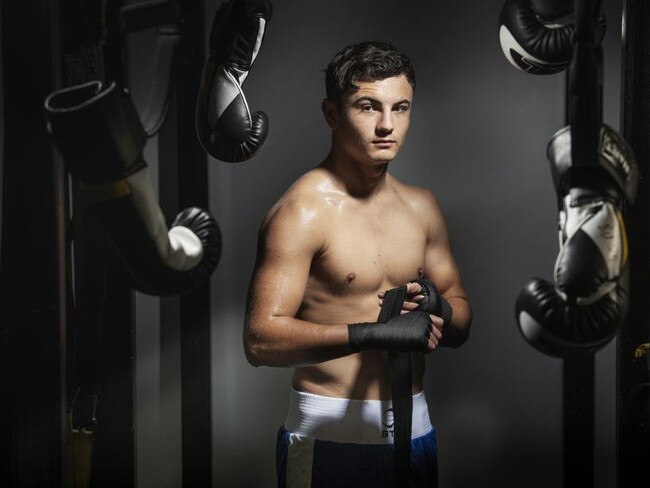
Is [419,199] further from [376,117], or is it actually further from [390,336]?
[390,336]

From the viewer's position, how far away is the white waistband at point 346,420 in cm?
168

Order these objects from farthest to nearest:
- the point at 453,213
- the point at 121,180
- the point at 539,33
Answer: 1. the point at 453,213
2. the point at 539,33
3. the point at 121,180

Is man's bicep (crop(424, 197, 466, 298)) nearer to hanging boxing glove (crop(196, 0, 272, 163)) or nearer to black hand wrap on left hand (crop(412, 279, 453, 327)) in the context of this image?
black hand wrap on left hand (crop(412, 279, 453, 327))

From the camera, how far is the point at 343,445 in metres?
1.68

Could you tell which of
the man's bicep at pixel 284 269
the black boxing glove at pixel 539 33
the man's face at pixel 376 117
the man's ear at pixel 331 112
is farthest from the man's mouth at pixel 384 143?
the black boxing glove at pixel 539 33

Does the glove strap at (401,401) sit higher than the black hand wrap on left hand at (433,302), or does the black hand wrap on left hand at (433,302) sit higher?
the black hand wrap on left hand at (433,302)

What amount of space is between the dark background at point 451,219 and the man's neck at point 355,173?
0.08 meters

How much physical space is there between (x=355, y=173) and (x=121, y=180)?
503 millimetres

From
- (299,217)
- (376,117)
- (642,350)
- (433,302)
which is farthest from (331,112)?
(642,350)

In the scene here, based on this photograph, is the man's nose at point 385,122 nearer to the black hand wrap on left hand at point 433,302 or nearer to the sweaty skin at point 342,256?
the sweaty skin at point 342,256

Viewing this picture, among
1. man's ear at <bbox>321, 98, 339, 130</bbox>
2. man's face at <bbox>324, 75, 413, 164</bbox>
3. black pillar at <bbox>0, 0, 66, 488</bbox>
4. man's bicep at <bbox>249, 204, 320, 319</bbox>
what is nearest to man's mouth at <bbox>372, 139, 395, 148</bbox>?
man's face at <bbox>324, 75, 413, 164</bbox>

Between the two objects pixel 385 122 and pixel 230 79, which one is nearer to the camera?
pixel 385 122

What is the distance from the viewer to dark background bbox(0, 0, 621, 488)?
1729 mm

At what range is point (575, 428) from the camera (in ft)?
5.76
